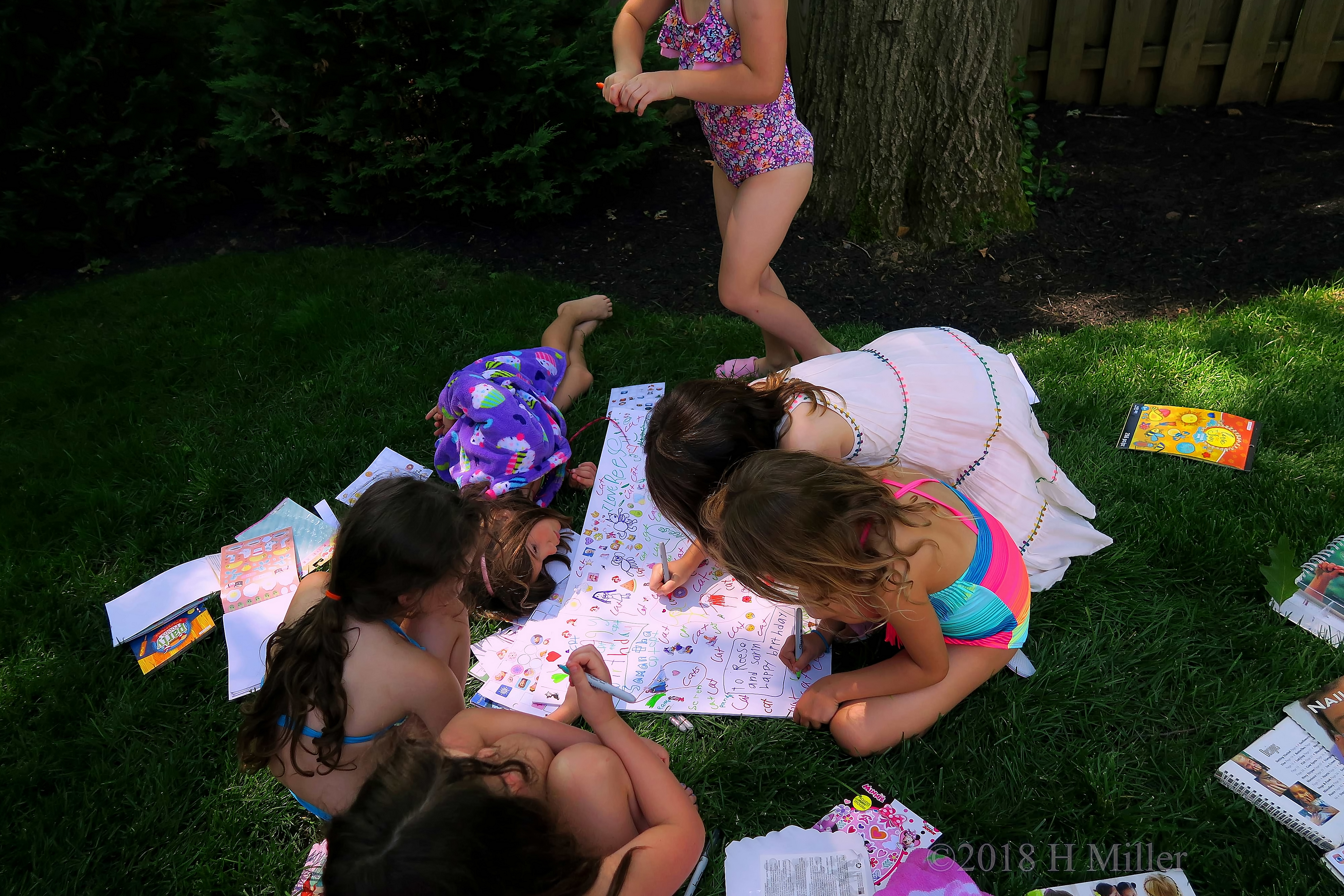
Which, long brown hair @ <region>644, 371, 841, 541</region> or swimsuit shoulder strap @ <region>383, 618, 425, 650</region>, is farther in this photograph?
long brown hair @ <region>644, 371, 841, 541</region>

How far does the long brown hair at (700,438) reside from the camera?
70.1 inches

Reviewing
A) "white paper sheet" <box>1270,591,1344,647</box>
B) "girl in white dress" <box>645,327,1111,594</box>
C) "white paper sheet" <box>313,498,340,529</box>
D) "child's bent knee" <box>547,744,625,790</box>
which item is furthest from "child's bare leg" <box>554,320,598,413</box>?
"white paper sheet" <box>1270,591,1344,647</box>

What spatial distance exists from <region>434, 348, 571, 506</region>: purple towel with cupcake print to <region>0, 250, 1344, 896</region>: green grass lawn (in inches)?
A: 6.9

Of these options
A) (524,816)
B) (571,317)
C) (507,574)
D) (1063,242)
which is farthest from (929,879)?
(1063,242)

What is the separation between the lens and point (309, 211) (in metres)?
4.42

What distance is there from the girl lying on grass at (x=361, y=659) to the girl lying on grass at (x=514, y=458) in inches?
20.5

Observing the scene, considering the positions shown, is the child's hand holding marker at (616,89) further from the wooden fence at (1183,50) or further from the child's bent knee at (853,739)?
the wooden fence at (1183,50)

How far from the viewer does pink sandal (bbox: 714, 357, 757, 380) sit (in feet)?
9.55

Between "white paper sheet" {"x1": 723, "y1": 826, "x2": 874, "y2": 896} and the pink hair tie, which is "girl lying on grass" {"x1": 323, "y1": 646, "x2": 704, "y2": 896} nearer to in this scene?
"white paper sheet" {"x1": 723, "y1": 826, "x2": 874, "y2": 896}

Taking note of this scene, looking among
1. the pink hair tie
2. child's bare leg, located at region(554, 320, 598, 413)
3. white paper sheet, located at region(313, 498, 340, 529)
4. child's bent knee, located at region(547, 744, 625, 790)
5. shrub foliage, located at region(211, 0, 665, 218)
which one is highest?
shrub foliage, located at region(211, 0, 665, 218)

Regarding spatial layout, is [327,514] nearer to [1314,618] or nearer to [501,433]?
[501,433]

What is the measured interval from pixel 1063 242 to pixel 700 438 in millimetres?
2479

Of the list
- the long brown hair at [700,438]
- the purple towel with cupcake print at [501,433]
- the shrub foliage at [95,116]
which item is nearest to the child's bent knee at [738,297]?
the purple towel with cupcake print at [501,433]

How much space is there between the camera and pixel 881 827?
167 centimetres
